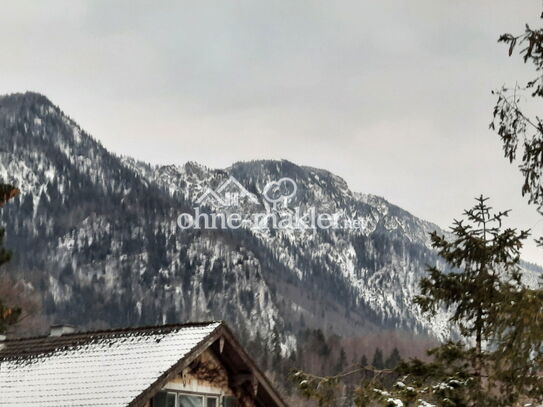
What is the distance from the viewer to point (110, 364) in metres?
25.4

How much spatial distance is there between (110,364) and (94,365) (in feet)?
1.58

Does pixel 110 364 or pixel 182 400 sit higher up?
pixel 110 364

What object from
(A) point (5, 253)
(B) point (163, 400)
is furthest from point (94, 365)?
(A) point (5, 253)

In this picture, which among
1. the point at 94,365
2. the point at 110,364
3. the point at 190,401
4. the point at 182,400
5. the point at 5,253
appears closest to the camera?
the point at 110,364

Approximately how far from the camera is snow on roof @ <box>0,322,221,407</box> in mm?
24098

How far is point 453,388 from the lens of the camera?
26.5 meters

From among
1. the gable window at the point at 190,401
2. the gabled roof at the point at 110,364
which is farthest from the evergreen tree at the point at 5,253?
the gable window at the point at 190,401

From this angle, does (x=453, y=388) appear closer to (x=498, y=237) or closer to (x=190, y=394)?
(x=498, y=237)

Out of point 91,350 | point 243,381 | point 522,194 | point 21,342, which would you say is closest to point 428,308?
point 243,381

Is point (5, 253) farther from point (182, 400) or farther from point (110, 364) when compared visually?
point (110, 364)

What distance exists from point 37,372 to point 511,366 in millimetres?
15344

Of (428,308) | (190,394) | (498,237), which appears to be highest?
(498,237)

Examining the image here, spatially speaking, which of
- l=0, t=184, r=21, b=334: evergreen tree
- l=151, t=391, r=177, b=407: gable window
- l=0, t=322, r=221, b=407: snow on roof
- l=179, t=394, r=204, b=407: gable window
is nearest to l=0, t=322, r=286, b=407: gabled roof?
l=0, t=322, r=221, b=407: snow on roof

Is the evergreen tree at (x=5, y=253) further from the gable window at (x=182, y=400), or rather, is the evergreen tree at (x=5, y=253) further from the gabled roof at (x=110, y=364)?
the gable window at (x=182, y=400)
